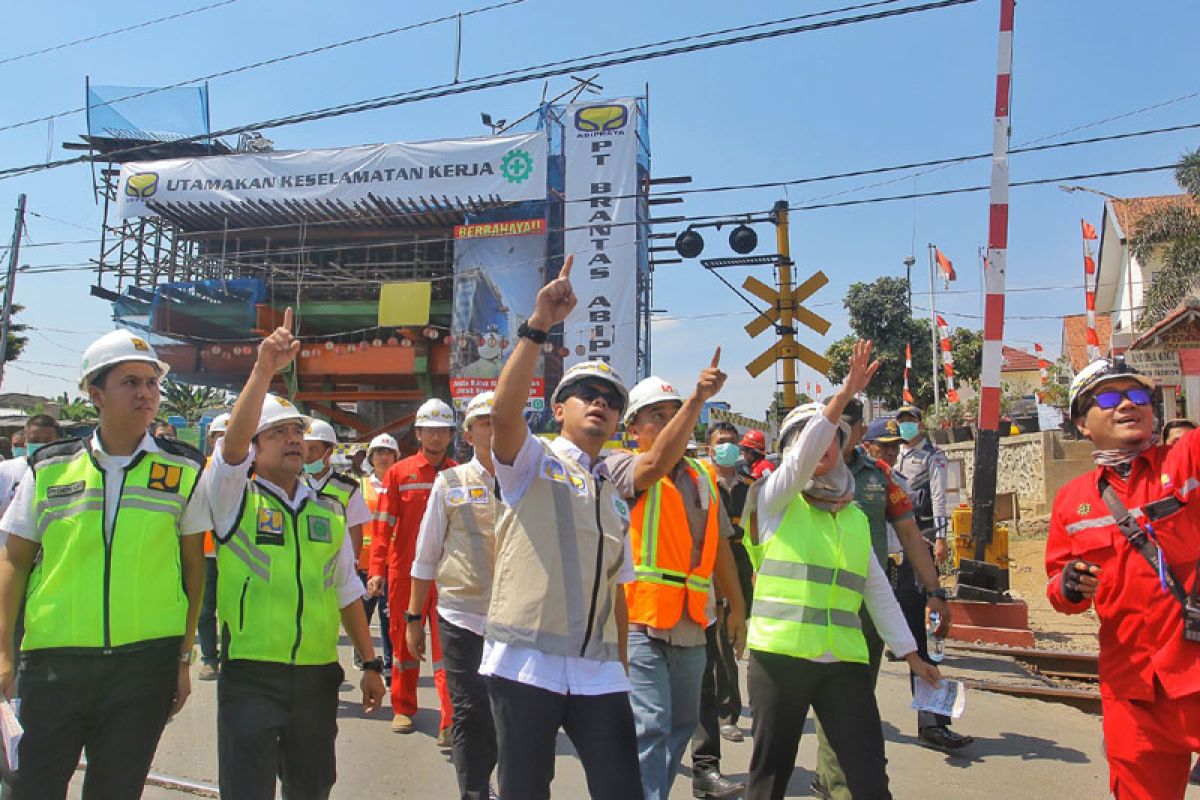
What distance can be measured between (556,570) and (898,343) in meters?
36.3

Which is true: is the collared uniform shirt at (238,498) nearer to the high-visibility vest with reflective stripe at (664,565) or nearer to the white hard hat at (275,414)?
the white hard hat at (275,414)

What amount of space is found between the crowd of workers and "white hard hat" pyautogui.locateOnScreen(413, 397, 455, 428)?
2.02 m

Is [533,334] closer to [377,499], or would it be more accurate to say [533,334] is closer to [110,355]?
[110,355]

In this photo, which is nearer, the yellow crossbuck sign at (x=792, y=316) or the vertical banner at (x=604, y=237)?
the yellow crossbuck sign at (x=792, y=316)

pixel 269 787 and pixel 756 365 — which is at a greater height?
pixel 756 365

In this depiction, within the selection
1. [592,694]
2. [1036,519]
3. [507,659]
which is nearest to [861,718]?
[592,694]

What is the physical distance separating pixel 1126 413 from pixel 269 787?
3296mm

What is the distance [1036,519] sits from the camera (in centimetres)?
2012

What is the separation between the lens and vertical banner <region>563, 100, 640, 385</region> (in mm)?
22047

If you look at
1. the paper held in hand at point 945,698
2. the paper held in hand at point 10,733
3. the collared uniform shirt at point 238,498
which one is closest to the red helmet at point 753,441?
the paper held in hand at point 945,698

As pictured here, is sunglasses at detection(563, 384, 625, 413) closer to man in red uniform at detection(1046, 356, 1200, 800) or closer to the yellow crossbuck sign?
man in red uniform at detection(1046, 356, 1200, 800)

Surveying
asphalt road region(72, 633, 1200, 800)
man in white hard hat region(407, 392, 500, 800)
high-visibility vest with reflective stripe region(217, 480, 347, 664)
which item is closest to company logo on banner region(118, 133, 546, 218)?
asphalt road region(72, 633, 1200, 800)

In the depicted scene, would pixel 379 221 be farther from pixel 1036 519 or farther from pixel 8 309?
pixel 1036 519

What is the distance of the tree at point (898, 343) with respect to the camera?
120 feet
